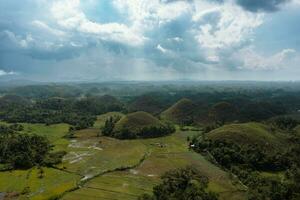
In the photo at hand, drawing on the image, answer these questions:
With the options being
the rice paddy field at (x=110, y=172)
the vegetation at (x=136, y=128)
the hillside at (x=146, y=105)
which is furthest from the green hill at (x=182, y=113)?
the rice paddy field at (x=110, y=172)

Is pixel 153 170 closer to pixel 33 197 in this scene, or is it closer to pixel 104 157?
pixel 104 157

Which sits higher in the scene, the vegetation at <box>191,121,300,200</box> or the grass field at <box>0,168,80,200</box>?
the vegetation at <box>191,121,300,200</box>

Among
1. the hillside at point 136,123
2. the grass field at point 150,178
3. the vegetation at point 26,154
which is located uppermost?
the hillside at point 136,123

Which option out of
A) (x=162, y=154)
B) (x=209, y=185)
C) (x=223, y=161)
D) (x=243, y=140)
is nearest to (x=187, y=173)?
(x=209, y=185)

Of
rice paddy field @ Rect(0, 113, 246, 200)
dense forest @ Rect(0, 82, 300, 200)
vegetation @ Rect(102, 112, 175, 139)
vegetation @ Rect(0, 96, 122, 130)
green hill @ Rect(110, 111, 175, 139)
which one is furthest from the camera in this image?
vegetation @ Rect(0, 96, 122, 130)

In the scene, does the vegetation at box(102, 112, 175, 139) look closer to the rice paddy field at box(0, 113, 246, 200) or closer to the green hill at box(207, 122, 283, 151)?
the rice paddy field at box(0, 113, 246, 200)

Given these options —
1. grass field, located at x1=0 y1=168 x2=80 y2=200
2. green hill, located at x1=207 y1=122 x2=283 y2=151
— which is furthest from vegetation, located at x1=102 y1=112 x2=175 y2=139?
grass field, located at x1=0 y1=168 x2=80 y2=200

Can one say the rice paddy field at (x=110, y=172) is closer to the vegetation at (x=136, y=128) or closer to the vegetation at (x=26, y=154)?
the vegetation at (x=26, y=154)

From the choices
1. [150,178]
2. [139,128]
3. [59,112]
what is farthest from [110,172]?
[59,112]
